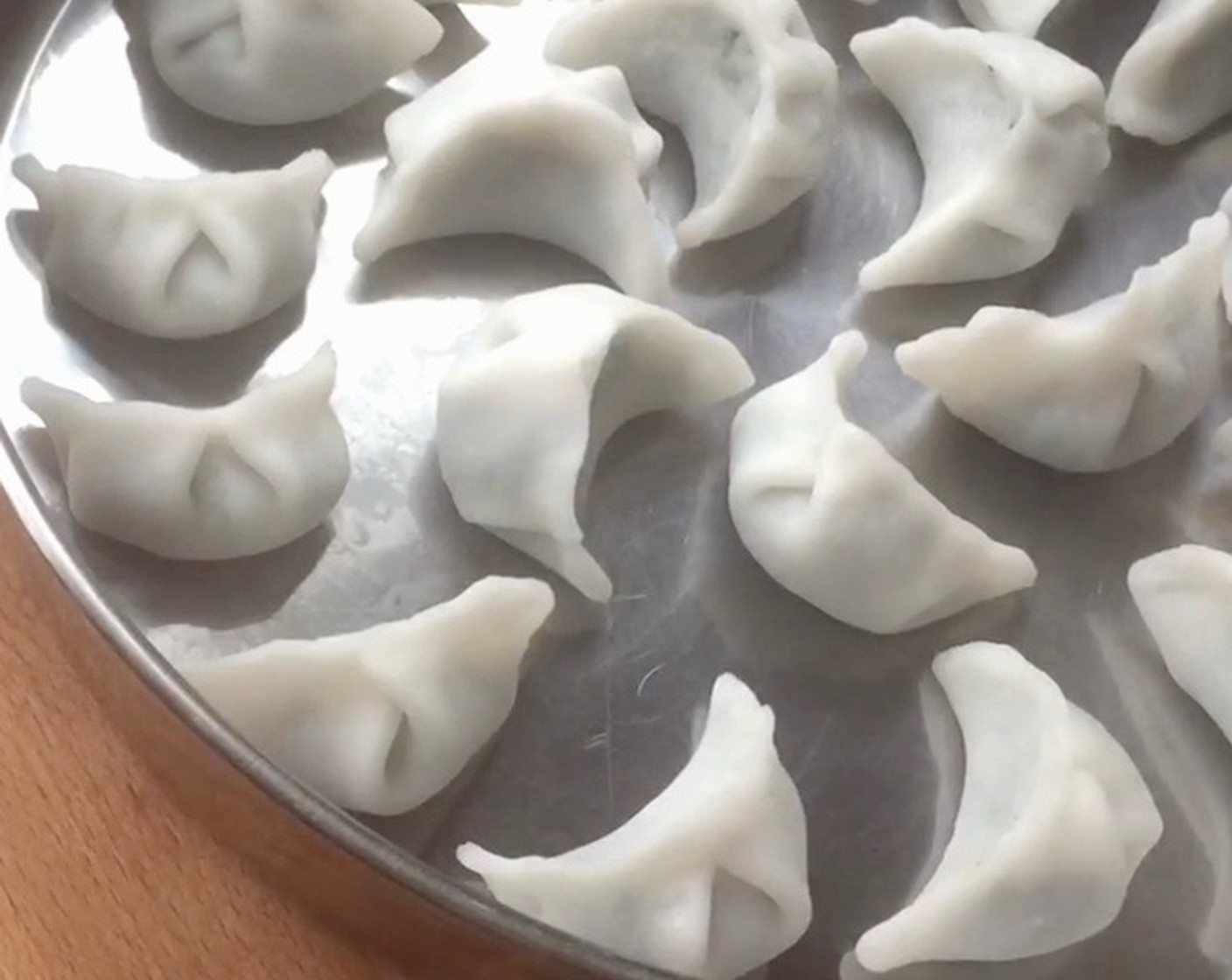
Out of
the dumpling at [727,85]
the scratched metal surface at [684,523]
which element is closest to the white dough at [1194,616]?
the scratched metal surface at [684,523]

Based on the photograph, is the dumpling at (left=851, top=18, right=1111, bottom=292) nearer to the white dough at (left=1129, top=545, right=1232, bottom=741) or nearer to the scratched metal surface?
the scratched metal surface

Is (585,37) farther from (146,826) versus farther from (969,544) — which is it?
(146,826)

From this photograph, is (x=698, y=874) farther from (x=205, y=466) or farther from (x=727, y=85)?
(x=727, y=85)

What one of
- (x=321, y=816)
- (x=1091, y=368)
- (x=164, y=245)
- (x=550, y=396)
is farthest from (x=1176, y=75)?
(x=321, y=816)

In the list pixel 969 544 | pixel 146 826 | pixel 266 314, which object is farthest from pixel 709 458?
pixel 146 826

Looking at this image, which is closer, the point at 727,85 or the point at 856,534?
the point at 856,534

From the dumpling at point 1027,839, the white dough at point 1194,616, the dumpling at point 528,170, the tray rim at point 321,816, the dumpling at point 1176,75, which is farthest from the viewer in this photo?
the dumpling at point 1176,75

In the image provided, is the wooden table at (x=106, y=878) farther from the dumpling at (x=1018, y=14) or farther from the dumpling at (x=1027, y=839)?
the dumpling at (x=1018, y=14)
